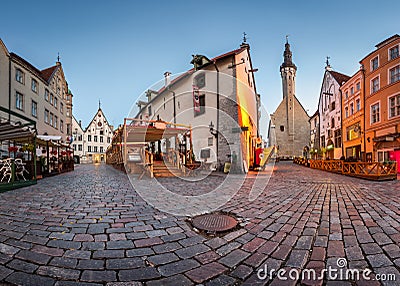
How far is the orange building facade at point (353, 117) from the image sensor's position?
21.1m

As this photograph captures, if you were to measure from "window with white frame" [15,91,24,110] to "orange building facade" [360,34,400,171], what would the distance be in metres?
31.1

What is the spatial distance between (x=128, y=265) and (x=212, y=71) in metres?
16.4

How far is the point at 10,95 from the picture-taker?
739 inches

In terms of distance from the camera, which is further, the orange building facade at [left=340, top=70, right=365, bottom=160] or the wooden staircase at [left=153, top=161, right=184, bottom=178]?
the orange building facade at [left=340, top=70, right=365, bottom=160]

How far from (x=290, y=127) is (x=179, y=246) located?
154 feet

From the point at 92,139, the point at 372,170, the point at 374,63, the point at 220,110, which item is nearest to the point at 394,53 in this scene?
the point at 374,63

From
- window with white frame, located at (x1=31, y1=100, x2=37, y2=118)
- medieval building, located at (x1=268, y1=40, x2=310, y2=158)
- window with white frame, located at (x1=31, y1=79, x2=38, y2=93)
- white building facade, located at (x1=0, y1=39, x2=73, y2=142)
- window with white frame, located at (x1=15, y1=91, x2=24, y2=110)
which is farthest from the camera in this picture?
medieval building, located at (x1=268, y1=40, x2=310, y2=158)

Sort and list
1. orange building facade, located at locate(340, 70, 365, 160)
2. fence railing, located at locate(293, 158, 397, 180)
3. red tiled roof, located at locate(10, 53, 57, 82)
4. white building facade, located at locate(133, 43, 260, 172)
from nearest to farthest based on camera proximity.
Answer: fence railing, located at locate(293, 158, 397, 180), white building facade, located at locate(133, 43, 260, 172), orange building facade, located at locate(340, 70, 365, 160), red tiled roof, located at locate(10, 53, 57, 82)

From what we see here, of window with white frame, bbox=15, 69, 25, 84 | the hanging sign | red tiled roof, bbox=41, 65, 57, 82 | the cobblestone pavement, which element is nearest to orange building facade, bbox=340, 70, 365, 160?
the hanging sign

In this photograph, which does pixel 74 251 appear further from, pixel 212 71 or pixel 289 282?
pixel 212 71

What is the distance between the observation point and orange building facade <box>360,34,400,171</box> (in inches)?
651

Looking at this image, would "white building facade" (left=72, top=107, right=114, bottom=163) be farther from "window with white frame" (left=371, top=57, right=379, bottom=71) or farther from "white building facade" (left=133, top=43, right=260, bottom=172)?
"window with white frame" (left=371, top=57, right=379, bottom=71)

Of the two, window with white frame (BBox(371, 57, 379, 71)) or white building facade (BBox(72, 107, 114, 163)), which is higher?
window with white frame (BBox(371, 57, 379, 71))

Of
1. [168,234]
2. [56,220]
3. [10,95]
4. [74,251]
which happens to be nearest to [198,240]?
[168,234]
